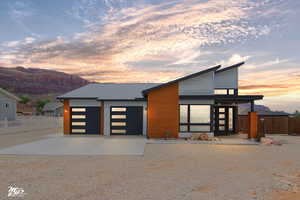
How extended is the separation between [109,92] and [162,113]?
605 cm

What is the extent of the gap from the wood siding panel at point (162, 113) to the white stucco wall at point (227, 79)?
4.39 meters

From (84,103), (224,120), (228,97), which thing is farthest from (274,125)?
(84,103)

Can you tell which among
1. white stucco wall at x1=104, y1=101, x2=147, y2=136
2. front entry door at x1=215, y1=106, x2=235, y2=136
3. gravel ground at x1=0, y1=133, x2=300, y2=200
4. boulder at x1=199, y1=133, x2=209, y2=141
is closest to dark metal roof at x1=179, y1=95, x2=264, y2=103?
boulder at x1=199, y1=133, x2=209, y2=141

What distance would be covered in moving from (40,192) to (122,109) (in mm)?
12011

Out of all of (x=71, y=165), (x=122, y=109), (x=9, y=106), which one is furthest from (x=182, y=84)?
(x=9, y=106)

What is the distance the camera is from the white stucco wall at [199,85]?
1530cm

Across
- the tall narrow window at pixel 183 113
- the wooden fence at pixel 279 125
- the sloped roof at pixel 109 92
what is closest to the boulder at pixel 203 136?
the tall narrow window at pixel 183 113

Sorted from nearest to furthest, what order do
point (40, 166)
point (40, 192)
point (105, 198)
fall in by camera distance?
point (105, 198) → point (40, 192) → point (40, 166)

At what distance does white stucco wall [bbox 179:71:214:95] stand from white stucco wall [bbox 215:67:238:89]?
2011 mm

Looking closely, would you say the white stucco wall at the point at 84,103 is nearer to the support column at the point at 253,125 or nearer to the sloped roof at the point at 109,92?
the sloped roof at the point at 109,92

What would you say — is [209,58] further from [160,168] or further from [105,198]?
[105,198]

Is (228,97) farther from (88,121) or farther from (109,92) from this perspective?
(88,121)

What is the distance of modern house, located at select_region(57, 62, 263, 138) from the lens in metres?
15.1

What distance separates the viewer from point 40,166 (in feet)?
25.2
